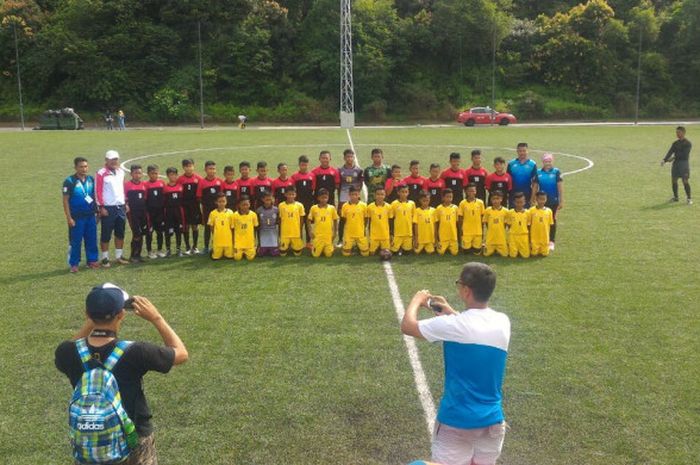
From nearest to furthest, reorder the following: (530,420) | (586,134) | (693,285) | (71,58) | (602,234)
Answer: (530,420), (693,285), (602,234), (586,134), (71,58)

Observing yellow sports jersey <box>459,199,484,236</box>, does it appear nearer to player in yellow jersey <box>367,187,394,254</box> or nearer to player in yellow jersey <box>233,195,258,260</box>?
player in yellow jersey <box>367,187,394,254</box>

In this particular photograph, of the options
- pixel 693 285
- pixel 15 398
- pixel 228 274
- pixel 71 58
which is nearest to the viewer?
pixel 15 398

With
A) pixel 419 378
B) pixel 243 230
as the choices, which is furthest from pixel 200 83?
pixel 419 378

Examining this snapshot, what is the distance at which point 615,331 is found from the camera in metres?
7.71

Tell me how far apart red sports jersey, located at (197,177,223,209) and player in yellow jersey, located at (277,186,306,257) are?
4.01 ft

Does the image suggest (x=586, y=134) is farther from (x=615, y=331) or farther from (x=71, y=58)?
(x=71, y=58)

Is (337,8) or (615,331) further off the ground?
(337,8)

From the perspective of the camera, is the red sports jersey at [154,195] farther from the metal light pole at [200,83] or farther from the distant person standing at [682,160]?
the metal light pole at [200,83]

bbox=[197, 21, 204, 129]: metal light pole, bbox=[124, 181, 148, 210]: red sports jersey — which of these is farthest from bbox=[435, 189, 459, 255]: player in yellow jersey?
bbox=[197, 21, 204, 129]: metal light pole

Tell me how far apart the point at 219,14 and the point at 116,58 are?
11.0 meters

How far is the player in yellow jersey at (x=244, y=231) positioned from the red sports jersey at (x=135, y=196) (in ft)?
5.45

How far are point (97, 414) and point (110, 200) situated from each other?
8.34m

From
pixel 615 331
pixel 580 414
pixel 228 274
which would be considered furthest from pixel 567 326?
pixel 228 274

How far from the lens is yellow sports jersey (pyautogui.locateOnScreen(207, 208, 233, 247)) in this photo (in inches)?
443
